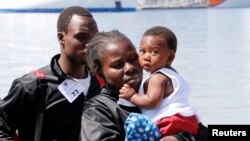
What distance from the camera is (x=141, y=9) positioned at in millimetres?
64250

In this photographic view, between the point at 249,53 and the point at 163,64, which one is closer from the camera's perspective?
the point at 163,64

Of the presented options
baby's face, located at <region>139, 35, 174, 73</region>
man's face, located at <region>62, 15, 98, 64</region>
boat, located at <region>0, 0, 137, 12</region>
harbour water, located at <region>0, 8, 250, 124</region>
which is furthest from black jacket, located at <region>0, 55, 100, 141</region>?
boat, located at <region>0, 0, 137, 12</region>

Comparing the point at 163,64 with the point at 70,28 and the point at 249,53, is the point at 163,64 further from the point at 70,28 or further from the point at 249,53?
the point at 249,53

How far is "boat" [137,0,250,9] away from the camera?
6328 centimetres

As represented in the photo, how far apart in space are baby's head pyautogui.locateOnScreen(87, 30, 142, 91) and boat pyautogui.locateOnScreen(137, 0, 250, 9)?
61.3 m

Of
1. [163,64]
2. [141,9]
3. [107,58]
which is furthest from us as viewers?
[141,9]

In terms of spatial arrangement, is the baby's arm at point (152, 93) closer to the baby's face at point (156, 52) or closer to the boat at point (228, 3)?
the baby's face at point (156, 52)

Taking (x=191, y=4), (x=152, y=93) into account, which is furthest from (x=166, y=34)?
(x=191, y=4)

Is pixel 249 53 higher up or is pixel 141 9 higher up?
pixel 249 53

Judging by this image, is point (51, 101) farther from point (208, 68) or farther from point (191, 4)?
point (191, 4)

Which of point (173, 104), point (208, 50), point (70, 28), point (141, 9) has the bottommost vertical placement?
point (141, 9)

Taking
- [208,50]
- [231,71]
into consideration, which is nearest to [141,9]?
[208,50]

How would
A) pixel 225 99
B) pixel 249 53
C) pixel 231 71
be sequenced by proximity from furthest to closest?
pixel 249 53 → pixel 231 71 → pixel 225 99

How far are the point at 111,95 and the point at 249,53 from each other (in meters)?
13.5
